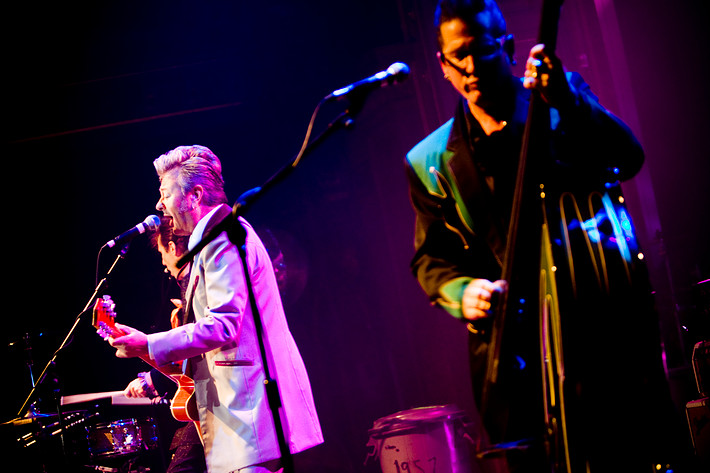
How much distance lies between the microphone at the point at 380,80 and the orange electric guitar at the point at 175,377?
1746mm

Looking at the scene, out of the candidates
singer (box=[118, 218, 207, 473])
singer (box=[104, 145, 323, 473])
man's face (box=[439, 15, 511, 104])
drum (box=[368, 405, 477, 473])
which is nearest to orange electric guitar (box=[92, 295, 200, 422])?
singer (box=[118, 218, 207, 473])

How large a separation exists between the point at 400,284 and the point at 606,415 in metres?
4.28

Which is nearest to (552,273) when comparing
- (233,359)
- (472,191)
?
(472,191)

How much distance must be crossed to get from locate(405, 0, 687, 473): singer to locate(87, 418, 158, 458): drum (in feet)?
15.1

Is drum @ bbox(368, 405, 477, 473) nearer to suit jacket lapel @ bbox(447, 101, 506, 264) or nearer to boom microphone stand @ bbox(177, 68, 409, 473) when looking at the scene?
boom microphone stand @ bbox(177, 68, 409, 473)

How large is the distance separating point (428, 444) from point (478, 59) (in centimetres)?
286

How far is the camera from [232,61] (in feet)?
22.0

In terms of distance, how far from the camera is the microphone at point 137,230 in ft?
14.3

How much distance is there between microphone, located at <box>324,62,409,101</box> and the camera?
88.2 inches

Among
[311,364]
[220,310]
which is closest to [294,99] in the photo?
[311,364]

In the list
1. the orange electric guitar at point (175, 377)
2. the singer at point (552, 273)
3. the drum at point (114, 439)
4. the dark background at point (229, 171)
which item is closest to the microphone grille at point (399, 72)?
the singer at point (552, 273)

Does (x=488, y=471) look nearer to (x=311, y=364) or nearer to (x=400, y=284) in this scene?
(x=400, y=284)

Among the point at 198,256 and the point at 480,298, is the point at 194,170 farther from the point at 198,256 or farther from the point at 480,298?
the point at 480,298

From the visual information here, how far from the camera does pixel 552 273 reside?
166cm
